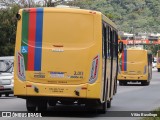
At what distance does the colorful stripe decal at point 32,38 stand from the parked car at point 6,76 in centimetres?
1057

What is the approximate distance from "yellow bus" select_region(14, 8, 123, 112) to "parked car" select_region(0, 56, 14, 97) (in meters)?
10.4

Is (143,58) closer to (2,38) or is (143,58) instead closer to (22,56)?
(2,38)

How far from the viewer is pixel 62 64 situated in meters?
17.4

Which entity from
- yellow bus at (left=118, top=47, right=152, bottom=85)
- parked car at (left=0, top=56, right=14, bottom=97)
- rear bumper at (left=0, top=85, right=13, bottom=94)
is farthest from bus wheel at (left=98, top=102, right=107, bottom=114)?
yellow bus at (left=118, top=47, right=152, bottom=85)

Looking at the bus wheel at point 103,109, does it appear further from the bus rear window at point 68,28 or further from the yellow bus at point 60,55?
the bus rear window at point 68,28

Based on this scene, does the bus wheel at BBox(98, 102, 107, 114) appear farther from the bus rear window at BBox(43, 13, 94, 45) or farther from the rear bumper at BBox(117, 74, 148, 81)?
the rear bumper at BBox(117, 74, 148, 81)

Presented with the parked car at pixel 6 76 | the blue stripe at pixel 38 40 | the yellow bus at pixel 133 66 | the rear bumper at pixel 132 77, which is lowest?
the rear bumper at pixel 132 77

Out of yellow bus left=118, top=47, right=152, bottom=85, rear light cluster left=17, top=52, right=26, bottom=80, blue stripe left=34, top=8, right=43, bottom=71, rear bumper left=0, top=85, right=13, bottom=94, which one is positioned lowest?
yellow bus left=118, top=47, right=152, bottom=85

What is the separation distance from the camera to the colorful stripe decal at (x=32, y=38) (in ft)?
57.2

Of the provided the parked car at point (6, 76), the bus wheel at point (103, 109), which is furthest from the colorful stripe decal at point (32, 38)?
the parked car at point (6, 76)

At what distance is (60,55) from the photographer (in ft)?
57.0

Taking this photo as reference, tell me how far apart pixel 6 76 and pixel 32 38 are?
35.8ft

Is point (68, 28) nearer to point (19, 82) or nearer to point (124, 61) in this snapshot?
point (19, 82)

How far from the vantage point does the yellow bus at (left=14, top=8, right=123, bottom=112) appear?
681 inches
